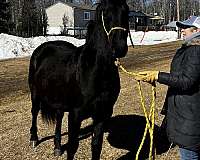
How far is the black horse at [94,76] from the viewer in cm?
445

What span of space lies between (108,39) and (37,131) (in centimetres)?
317

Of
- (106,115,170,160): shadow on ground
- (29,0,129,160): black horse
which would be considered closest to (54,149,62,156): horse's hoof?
(29,0,129,160): black horse

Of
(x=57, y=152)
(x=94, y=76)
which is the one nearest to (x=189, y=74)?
(x=94, y=76)

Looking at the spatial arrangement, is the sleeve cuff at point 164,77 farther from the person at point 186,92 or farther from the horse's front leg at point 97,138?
the horse's front leg at point 97,138

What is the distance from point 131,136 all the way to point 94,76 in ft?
7.77

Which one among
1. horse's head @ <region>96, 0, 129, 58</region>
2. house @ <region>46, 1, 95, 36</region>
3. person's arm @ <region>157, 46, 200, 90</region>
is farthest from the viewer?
house @ <region>46, 1, 95, 36</region>

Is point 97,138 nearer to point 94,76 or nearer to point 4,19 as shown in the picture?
point 94,76

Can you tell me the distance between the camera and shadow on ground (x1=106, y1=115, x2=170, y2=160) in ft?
20.2

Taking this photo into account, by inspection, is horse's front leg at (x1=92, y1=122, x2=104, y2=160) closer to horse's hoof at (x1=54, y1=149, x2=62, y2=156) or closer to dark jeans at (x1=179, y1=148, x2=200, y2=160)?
horse's hoof at (x1=54, y1=149, x2=62, y2=156)

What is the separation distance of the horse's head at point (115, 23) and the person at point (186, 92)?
627 millimetres

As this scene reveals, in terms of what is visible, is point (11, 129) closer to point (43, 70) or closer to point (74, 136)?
point (43, 70)

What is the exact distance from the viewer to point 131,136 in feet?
22.4

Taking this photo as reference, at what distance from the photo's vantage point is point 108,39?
4.49 meters

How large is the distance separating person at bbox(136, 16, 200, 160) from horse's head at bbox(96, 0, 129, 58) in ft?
2.06
